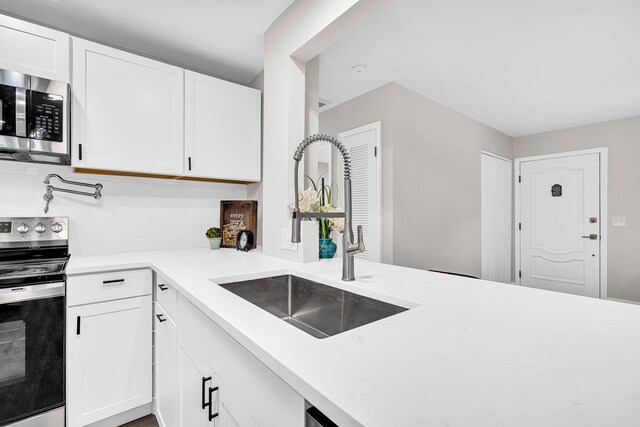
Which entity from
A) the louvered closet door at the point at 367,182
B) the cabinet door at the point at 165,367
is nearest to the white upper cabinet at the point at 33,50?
the cabinet door at the point at 165,367

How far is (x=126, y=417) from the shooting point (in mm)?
1766

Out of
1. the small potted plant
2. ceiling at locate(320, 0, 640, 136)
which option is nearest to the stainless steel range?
the small potted plant

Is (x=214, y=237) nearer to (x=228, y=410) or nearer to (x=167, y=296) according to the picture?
(x=167, y=296)

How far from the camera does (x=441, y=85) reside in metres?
3.07

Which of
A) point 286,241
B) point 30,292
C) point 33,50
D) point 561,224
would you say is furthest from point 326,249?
point 561,224

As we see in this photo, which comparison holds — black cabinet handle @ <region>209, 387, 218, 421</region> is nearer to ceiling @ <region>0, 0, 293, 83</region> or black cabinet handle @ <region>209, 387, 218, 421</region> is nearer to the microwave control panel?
the microwave control panel

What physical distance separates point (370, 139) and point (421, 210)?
91cm

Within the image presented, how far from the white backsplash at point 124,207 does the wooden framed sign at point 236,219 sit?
0.68ft

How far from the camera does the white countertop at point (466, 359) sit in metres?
0.43

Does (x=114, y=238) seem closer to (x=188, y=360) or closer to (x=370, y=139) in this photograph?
(x=188, y=360)

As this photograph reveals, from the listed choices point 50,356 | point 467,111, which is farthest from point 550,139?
point 50,356

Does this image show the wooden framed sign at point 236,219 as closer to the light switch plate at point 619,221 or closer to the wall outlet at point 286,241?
the wall outlet at point 286,241

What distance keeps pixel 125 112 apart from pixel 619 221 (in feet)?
18.3

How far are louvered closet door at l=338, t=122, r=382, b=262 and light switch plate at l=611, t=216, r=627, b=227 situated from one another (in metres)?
3.41
